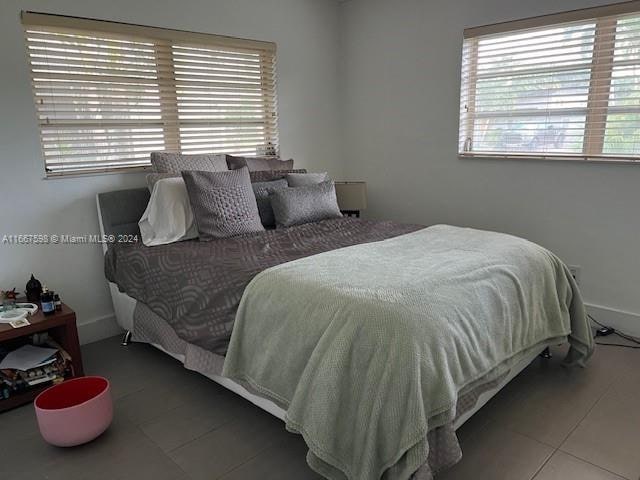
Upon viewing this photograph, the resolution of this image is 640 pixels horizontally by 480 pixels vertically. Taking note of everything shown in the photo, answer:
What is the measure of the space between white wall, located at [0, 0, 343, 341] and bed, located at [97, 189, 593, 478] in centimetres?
20

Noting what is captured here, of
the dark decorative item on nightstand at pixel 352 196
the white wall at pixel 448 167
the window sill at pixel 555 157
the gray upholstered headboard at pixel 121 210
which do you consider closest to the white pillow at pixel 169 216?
the gray upholstered headboard at pixel 121 210

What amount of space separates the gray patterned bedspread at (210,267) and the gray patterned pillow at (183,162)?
55cm

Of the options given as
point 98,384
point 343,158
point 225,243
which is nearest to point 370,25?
point 343,158

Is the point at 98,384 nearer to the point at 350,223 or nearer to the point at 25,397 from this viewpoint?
the point at 25,397

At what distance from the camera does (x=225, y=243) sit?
8.75 ft

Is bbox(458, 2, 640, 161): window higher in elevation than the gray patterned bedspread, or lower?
higher

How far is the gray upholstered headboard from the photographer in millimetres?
2947

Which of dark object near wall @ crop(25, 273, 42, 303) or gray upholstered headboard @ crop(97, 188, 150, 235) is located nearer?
dark object near wall @ crop(25, 273, 42, 303)

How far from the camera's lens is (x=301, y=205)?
3.11m

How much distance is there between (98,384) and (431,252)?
1.66 m

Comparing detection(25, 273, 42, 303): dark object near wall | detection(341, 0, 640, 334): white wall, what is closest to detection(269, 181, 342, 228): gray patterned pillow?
detection(341, 0, 640, 334): white wall

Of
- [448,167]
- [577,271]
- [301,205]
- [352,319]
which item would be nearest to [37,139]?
[301,205]

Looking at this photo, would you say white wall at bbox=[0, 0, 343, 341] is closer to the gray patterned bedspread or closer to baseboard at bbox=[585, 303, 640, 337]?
the gray patterned bedspread

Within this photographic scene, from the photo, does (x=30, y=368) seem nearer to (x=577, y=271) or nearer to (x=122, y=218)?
(x=122, y=218)
